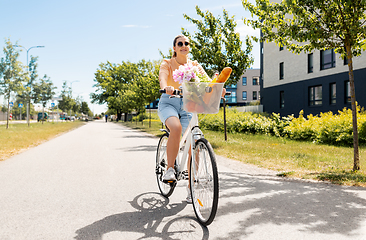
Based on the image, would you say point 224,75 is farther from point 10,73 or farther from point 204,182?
→ point 10,73

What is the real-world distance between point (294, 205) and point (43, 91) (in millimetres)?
43111

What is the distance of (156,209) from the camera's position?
4.03m

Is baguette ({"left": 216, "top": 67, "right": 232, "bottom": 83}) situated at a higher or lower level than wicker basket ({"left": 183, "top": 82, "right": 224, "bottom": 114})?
higher

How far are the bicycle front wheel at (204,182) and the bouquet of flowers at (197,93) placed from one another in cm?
38

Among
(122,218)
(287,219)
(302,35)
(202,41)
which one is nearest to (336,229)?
(287,219)

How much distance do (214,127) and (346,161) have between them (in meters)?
14.0

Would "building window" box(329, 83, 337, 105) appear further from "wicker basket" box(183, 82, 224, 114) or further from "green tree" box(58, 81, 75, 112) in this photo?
"green tree" box(58, 81, 75, 112)

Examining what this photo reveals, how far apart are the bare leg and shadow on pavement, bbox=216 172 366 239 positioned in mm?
891

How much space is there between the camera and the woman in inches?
151

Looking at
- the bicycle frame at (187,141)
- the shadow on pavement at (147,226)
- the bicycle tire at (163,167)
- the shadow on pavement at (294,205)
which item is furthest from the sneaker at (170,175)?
the shadow on pavement at (294,205)

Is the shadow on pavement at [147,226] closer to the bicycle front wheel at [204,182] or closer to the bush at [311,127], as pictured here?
the bicycle front wheel at [204,182]

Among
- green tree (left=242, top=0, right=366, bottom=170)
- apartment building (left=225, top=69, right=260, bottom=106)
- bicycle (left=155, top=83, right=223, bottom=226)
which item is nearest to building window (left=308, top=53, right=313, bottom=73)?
green tree (left=242, top=0, right=366, bottom=170)

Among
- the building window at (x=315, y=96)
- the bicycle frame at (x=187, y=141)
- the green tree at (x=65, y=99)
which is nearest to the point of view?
the bicycle frame at (x=187, y=141)

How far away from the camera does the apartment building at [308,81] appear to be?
22844 millimetres
